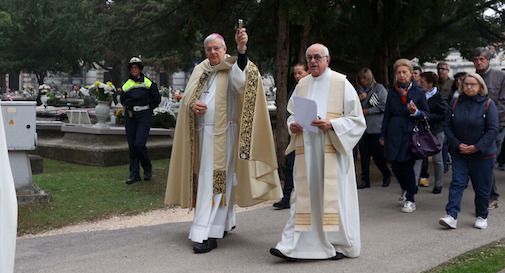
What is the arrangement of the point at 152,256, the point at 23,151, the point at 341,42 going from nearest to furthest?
the point at 152,256 < the point at 23,151 < the point at 341,42

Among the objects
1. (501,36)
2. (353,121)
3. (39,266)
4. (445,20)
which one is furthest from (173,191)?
(501,36)

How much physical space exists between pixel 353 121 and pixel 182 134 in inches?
67.1

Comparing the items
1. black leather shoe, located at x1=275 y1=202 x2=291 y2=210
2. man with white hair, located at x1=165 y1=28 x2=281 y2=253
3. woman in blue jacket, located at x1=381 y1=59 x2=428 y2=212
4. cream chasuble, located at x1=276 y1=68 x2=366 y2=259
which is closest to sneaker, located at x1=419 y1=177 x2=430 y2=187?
woman in blue jacket, located at x1=381 y1=59 x2=428 y2=212

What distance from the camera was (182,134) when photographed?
6.34m

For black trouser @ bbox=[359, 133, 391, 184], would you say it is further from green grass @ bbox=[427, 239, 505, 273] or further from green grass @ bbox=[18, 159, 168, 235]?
green grass @ bbox=[427, 239, 505, 273]

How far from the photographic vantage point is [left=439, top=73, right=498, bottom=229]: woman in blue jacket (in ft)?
22.7

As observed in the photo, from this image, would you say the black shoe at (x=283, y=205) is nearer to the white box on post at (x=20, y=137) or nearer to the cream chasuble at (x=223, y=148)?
the cream chasuble at (x=223, y=148)

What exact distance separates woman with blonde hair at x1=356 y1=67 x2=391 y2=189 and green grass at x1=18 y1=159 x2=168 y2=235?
303cm

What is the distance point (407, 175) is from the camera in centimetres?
796

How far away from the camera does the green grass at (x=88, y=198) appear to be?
7.71 m

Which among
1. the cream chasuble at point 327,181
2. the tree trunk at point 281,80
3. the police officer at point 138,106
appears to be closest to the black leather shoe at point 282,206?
the tree trunk at point 281,80

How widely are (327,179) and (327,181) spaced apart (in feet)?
0.06

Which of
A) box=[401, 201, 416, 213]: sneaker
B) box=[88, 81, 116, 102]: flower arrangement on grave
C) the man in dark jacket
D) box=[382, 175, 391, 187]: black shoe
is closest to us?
box=[401, 201, 416, 213]: sneaker

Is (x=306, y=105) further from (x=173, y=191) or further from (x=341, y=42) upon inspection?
(x=341, y=42)
